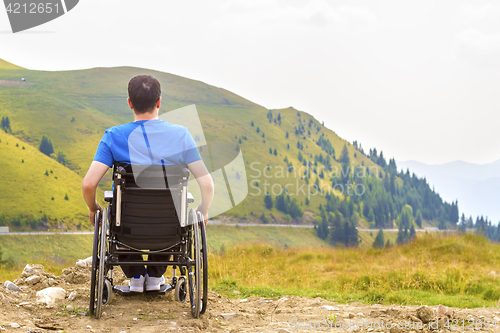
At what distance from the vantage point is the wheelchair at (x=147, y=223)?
11.6 feet

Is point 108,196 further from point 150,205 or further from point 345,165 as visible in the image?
point 345,165

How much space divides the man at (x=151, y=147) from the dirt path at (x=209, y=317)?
98 cm

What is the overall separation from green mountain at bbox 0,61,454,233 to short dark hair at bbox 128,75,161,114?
86.6 meters

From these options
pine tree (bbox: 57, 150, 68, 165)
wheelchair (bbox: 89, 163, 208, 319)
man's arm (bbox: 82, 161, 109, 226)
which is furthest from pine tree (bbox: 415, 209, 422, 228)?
man's arm (bbox: 82, 161, 109, 226)

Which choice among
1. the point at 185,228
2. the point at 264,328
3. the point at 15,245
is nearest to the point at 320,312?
the point at 264,328

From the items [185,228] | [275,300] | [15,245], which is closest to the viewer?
[185,228]

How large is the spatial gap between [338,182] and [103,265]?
161031 mm

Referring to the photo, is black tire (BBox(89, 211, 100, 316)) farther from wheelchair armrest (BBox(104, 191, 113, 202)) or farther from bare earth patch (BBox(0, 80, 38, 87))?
bare earth patch (BBox(0, 80, 38, 87))

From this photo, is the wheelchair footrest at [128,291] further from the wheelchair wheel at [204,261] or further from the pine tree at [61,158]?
the pine tree at [61,158]

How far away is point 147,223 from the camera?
3666 millimetres

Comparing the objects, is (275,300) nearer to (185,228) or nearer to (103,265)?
(185,228)

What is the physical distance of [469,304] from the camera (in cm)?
560

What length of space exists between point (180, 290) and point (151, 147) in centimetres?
158

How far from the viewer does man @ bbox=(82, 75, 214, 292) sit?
3570 mm
